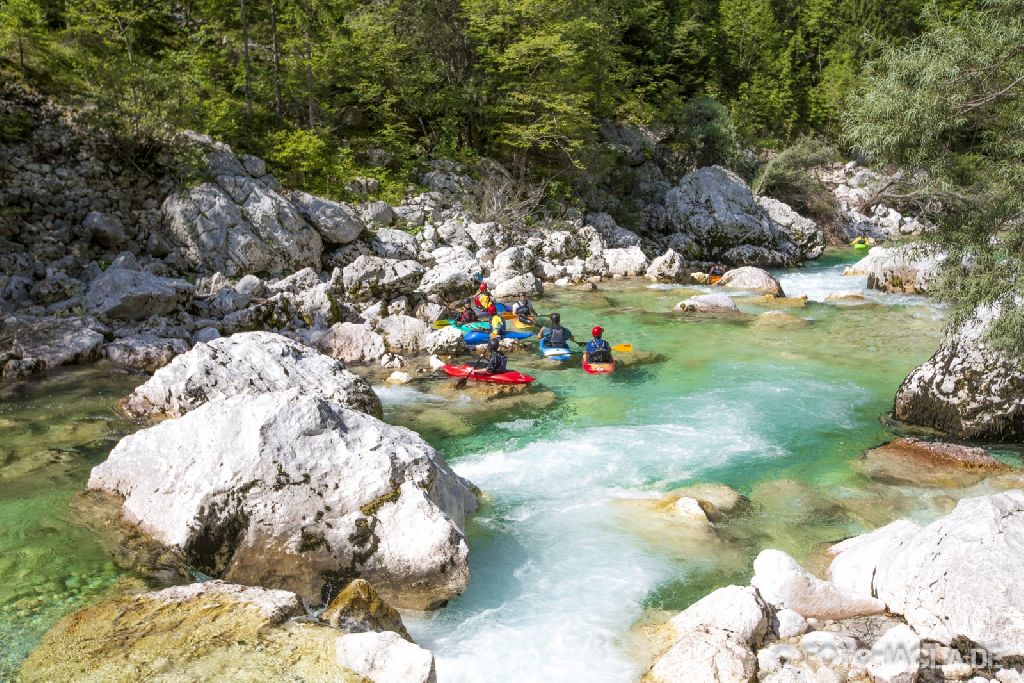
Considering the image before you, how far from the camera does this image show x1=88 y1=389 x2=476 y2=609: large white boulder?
5.87 meters

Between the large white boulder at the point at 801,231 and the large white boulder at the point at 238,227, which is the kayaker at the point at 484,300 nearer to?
the large white boulder at the point at 238,227

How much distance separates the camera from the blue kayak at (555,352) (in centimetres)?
1373

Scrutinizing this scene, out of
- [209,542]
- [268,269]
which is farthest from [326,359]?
[268,269]

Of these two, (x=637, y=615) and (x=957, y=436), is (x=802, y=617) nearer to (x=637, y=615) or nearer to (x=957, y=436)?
(x=637, y=615)

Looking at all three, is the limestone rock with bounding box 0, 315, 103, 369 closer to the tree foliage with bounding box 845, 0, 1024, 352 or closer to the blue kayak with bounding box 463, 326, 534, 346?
the blue kayak with bounding box 463, 326, 534, 346

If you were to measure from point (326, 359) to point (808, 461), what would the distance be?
7.12 m

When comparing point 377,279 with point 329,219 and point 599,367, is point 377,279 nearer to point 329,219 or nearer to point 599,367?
point 329,219

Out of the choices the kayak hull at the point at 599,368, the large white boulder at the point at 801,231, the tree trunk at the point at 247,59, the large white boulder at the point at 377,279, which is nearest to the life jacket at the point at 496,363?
the kayak hull at the point at 599,368

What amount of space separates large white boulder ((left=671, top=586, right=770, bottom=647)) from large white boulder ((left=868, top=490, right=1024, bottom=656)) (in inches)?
46.1

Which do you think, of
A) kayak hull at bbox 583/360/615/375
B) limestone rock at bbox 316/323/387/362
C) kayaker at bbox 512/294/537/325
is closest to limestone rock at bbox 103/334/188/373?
limestone rock at bbox 316/323/387/362

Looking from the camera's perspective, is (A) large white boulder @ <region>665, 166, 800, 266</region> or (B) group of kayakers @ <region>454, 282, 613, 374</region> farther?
(A) large white boulder @ <region>665, 166, 800, 266</region>

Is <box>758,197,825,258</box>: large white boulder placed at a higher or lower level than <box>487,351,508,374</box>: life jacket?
higher

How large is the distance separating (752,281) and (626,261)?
4643 mm

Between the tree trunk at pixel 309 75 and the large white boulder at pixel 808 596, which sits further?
the tree trunk at pixel 309 75
